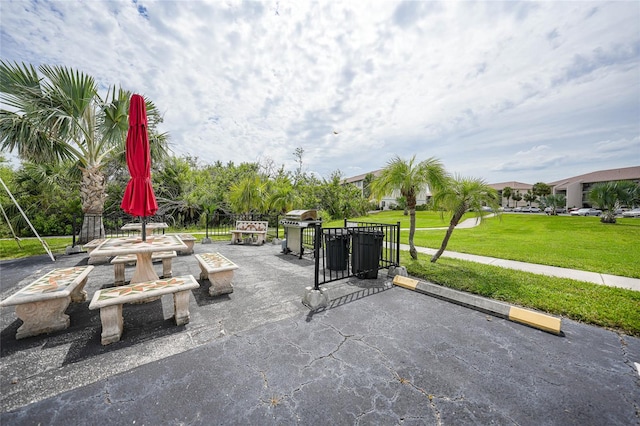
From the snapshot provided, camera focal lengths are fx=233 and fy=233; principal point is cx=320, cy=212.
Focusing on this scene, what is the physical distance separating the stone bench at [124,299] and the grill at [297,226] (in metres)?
4.32

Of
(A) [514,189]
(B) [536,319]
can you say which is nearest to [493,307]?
(B) [536,319]

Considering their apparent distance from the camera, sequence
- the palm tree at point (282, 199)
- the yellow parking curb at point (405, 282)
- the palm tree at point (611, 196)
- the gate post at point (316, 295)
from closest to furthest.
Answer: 1. the gate post at point (316, 295)
2. the yellow parking curb at point (405, 282)
3. the palm tree at point (282, 199)
4. the palm tree at point (611, 196)

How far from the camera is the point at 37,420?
189cm

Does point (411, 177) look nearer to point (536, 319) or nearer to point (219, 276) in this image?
point (536, 319)

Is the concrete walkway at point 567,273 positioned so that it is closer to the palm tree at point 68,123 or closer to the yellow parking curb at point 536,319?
the yellow parking curb at point 536,319

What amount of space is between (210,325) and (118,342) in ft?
3.51

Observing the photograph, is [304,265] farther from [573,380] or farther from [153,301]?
[573,380]

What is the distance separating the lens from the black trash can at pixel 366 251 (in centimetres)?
532

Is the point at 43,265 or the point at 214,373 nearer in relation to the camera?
the point at 214,373

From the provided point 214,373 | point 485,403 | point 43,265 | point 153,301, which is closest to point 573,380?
point 485,403

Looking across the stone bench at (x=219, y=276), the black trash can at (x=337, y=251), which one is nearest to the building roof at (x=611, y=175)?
the black trash can at (x=337, y=251)

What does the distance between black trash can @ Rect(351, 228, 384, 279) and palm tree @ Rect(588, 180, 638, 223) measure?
2615cm

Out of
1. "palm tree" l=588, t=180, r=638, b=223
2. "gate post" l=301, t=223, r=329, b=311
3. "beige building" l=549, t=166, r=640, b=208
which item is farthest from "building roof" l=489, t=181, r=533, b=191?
"gate post" l=301, t=223, r=329, b=311

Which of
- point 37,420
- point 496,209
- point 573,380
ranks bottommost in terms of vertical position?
point 573,380
